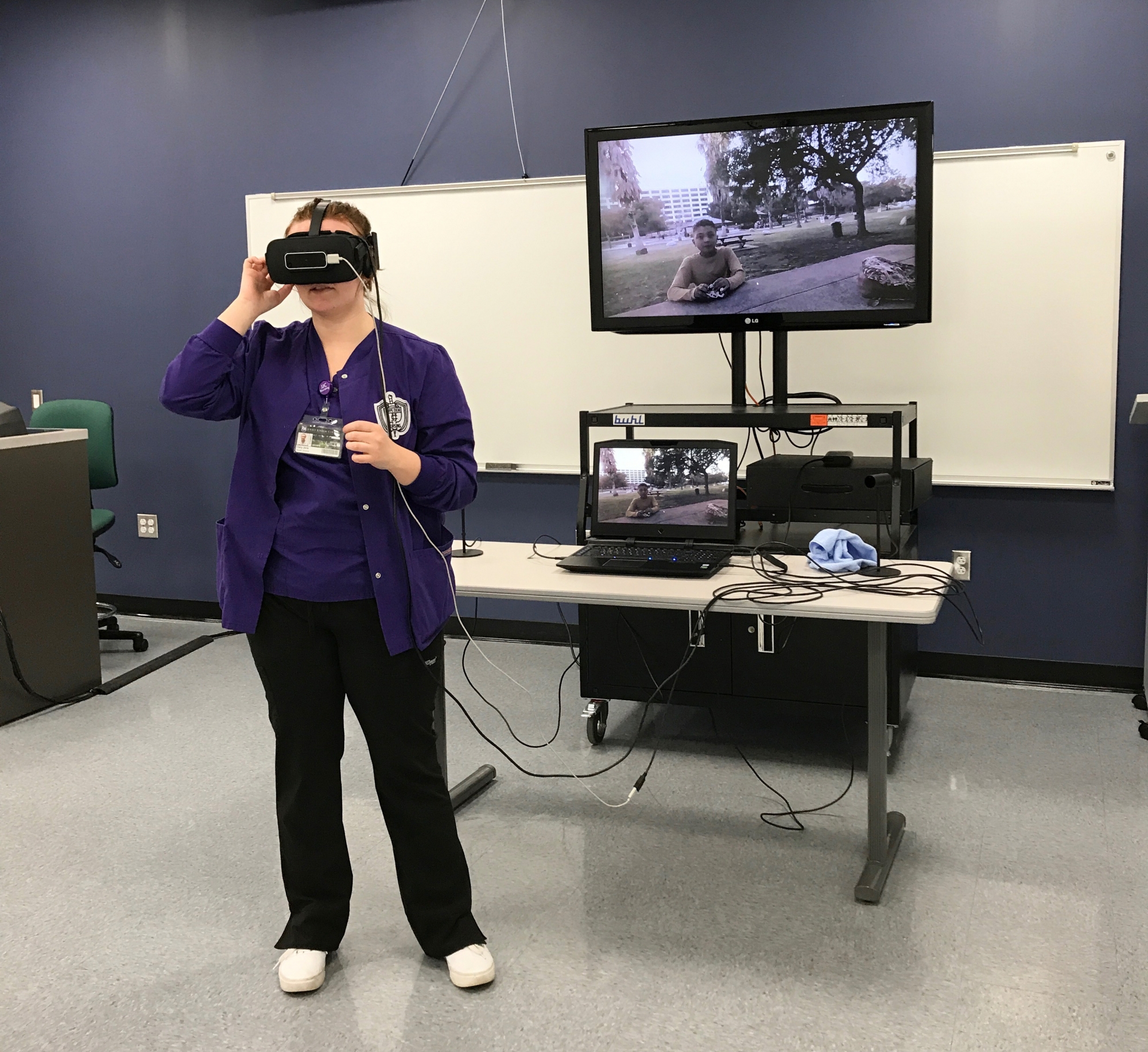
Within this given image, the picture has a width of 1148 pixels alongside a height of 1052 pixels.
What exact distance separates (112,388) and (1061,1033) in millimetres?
4443

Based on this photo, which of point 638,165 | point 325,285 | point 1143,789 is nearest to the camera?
point 325,285

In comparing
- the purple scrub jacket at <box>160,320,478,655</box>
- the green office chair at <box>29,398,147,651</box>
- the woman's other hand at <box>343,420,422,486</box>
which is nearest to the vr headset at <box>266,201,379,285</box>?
the purple scrub jacket at <box>160,320,478,655</box>

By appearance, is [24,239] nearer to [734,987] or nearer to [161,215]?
[161,215]

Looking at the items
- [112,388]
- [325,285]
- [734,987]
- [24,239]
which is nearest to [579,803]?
[734,987]

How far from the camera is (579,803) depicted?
9.62ft

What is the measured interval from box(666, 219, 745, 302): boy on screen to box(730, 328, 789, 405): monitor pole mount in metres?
0.15

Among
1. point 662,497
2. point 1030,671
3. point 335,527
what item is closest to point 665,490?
point 662,497

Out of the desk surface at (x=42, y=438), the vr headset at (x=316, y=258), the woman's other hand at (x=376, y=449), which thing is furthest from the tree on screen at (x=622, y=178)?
the desk surface at (x=42, y=438)

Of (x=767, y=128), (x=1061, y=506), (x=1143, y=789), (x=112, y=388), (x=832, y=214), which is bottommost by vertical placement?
(x=1143, y=789)

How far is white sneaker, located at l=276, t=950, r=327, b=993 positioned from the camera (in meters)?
2.06

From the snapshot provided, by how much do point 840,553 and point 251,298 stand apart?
4.65 feet

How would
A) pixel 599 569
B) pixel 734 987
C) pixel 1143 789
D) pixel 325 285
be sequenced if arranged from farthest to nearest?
pixel 1143 789
pixel 599 569
pixel 734 987
pixel 325 285

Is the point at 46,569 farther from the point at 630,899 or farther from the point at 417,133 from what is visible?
the point at 630,899

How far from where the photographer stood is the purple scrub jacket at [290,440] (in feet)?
6.12
